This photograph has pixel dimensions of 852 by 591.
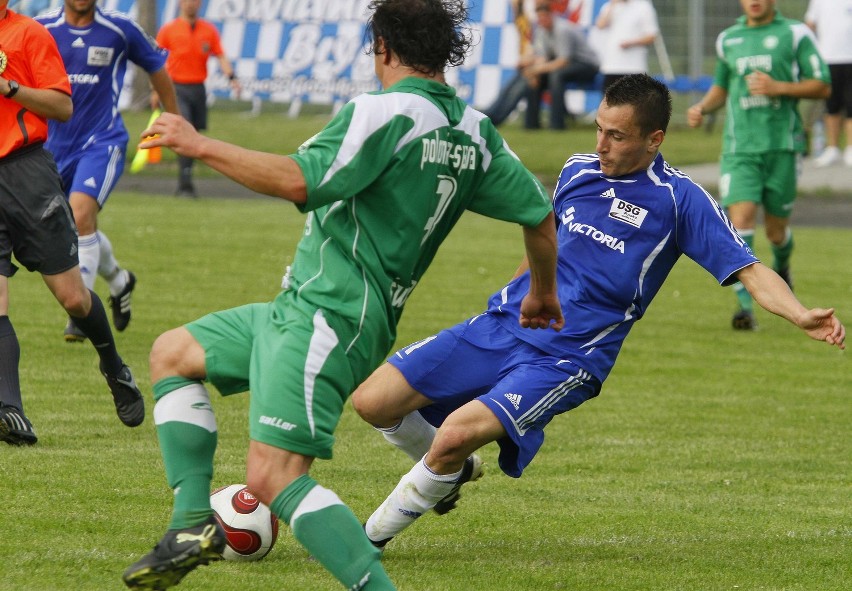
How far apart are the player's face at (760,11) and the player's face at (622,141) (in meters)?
5.62

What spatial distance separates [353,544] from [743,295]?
24.9 feet

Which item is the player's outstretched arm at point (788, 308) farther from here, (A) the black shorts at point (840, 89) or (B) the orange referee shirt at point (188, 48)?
(A) the black shorts at point (840, 89)

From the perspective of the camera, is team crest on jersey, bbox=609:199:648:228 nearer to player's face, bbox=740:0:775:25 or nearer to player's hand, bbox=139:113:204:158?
player's hand, bbox=139:113:204:158

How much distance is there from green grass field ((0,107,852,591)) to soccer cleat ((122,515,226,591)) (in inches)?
26.6

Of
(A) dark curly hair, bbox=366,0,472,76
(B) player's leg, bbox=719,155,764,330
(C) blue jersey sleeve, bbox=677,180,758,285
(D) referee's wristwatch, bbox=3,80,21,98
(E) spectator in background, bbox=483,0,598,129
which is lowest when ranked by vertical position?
(E) spectator in background, bbox=483,0,598,129

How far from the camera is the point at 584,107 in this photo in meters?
26.1

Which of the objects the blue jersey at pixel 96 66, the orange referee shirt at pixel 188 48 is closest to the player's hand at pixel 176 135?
the blue jersey at pixel 96 66

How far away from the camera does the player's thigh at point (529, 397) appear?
4918mm

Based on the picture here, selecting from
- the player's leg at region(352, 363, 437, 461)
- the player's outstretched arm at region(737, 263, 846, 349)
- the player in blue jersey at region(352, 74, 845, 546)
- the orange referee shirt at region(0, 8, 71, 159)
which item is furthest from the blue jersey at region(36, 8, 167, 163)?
the player's outstretched arm at region(737, 263, 846, 349)

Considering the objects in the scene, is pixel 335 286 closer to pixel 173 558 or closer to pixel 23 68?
pixel 173 558

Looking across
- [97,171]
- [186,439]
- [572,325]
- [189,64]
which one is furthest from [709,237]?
[189,64]

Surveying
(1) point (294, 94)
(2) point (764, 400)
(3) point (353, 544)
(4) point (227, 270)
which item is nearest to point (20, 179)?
(3) point (353, 544)

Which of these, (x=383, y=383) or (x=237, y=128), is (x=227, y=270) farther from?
(x=237, y=128)

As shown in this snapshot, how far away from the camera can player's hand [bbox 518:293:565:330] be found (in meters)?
4.68
